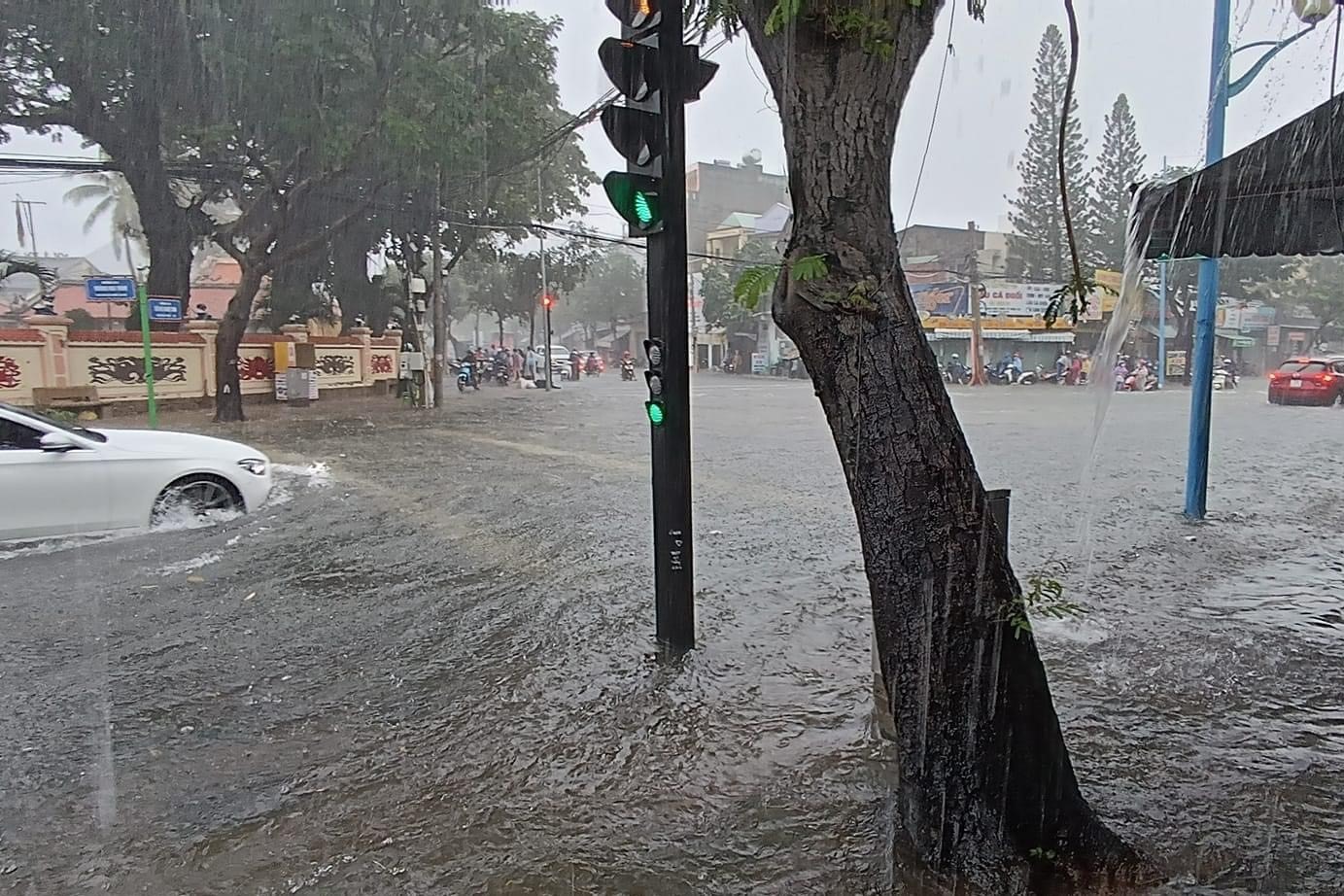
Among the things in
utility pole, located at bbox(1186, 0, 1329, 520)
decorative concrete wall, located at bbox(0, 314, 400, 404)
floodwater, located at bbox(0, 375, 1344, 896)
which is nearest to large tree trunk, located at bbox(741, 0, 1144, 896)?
floodwater, located at bbox(0, 375, 1344, 896)

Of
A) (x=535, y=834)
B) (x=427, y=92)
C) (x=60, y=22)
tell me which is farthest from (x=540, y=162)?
(x=535, y=834)

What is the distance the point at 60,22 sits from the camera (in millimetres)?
16438

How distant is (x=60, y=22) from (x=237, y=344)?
253 inches

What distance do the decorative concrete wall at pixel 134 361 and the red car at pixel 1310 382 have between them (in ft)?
A: 85.3

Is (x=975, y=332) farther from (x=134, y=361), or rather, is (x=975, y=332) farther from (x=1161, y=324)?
(x=134, y=361)

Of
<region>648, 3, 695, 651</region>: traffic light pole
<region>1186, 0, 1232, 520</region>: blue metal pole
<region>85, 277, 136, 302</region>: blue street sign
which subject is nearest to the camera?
<region>648, 3, 695, 651</region>: traffic light pole

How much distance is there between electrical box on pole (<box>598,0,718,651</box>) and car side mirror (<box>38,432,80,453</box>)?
5.07 m

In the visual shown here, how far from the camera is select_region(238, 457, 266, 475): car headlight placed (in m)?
8.30

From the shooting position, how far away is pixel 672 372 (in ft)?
15.7

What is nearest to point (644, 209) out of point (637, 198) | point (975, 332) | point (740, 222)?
point (637, 198)

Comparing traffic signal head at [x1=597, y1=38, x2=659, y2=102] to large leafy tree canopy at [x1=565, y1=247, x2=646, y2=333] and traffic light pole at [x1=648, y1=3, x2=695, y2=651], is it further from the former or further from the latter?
large leafy tree canopy at [x1=565, y1=247, x2=646, y2=333]

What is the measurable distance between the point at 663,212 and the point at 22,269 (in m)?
23.6

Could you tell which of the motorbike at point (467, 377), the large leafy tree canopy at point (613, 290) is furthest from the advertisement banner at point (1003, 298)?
the large leafy tree canopy at point (613, 290)

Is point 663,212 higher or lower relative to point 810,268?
higher
